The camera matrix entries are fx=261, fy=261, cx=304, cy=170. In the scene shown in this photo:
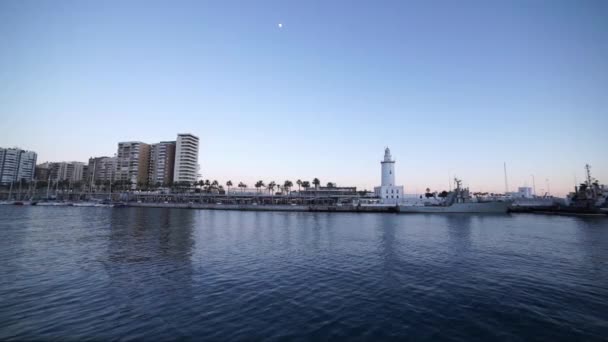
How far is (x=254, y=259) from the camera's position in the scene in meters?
25.4

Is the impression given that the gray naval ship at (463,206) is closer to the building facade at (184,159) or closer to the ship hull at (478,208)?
the ship hull at (478,208)

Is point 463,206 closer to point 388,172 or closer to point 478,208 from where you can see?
point 478,208

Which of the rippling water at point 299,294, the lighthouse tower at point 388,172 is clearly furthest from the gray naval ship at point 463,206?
the rippling water at point 299,294

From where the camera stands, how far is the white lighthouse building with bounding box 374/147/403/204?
132m

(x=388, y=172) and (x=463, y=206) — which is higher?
(x=388, y=172)

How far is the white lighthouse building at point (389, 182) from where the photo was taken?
433 ft

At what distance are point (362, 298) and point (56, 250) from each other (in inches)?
1284

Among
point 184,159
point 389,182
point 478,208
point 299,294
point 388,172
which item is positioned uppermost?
point 184,159

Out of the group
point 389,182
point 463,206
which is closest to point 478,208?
point 463,206

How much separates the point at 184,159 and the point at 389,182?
14428cm

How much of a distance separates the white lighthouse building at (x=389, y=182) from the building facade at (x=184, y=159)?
136283 mm

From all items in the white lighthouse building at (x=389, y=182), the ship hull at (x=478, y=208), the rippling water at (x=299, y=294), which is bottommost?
the rippling water at (x=299, y=294)

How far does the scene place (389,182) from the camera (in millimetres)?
134375

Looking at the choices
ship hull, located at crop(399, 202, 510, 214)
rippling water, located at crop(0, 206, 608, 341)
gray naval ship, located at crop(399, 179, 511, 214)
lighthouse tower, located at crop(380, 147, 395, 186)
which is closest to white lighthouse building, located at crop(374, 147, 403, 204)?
lighthouse tower, located at crop(380, 147, 395, 186)
